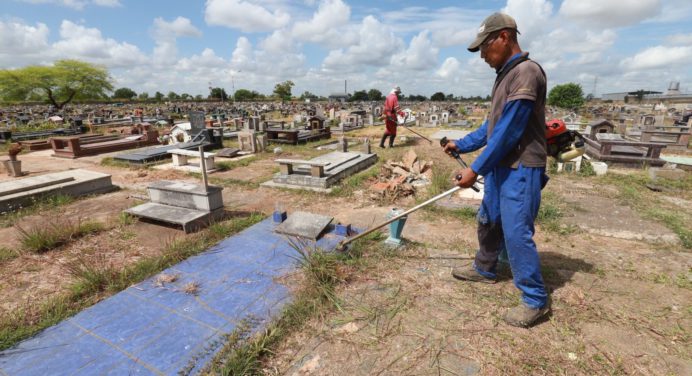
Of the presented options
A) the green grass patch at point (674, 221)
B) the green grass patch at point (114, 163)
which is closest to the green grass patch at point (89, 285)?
the green grass patch at point (674, 221)

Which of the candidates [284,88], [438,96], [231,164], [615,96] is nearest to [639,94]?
[615,96]

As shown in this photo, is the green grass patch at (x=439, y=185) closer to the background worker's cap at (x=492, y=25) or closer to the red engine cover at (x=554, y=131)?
the red engine cover at (x=554, y=131)

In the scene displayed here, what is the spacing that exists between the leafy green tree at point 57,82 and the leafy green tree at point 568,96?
207 feet

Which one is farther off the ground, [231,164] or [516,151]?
[516,151]

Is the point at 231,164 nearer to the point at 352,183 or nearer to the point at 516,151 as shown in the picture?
the point at 352,183

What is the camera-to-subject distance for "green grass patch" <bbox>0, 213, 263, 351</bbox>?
2561mm

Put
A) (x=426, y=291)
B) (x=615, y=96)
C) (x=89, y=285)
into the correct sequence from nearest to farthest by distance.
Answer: (x=426, y=291), (x=89, y=285), (x=615, y=96)

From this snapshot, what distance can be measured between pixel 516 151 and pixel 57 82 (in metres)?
42.7

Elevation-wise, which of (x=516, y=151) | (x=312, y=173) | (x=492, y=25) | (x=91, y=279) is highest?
(x=492, y=25)

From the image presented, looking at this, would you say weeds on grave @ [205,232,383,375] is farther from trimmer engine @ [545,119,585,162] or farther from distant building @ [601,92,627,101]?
distant building @ [601,92,627,101]

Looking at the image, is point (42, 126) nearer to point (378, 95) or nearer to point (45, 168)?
point (45, 168)

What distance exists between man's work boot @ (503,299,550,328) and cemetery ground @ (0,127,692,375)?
59 mm

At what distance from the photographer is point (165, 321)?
2.50m

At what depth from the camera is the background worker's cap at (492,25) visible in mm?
2195
